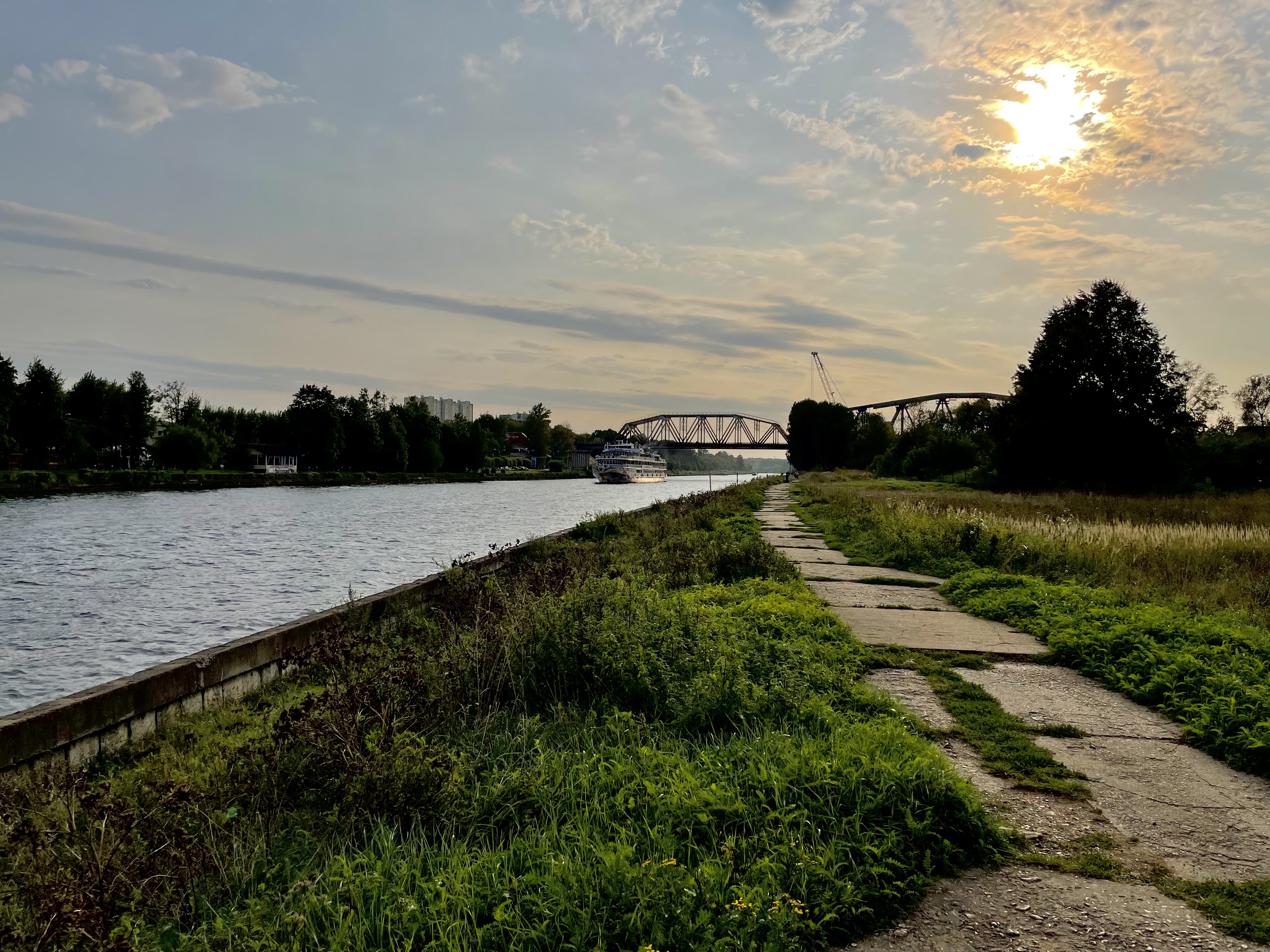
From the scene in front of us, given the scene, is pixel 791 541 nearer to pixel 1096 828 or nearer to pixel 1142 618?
pixel 1142 618

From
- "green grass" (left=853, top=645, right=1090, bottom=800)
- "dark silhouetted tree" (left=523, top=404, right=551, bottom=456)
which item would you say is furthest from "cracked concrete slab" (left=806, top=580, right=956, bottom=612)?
"dark silhouetted tree" (left=523, top=404, right=551, bottom=456)

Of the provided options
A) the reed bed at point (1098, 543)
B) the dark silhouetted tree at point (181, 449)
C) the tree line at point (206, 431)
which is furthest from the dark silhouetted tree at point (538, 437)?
the reed bed at point (1098, 543)

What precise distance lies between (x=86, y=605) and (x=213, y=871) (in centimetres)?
1637

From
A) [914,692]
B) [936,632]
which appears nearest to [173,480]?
[936,632]

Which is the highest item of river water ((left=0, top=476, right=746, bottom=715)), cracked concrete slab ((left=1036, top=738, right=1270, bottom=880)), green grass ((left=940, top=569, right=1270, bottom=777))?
green grass ((left=940, top=569, right=1270, bottom=777))

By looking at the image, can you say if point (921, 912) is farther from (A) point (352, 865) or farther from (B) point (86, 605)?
(B) point (86, 605)

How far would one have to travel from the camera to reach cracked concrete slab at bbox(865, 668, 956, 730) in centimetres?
522

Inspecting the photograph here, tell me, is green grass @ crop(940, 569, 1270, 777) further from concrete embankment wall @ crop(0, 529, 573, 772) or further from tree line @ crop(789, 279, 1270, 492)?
tree line @ crop(789, 279, 1270, 492)

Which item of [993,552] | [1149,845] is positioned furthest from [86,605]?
[1149,845]

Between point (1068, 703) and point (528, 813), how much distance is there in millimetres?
4134

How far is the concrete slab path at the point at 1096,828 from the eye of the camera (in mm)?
2873

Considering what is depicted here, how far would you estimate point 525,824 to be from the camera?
3.59 metres

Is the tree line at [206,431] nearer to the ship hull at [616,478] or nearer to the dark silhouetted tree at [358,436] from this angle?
the dark silhouetted tree at [358,436]

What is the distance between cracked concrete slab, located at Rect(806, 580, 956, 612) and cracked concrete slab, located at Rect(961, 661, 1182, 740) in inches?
111
